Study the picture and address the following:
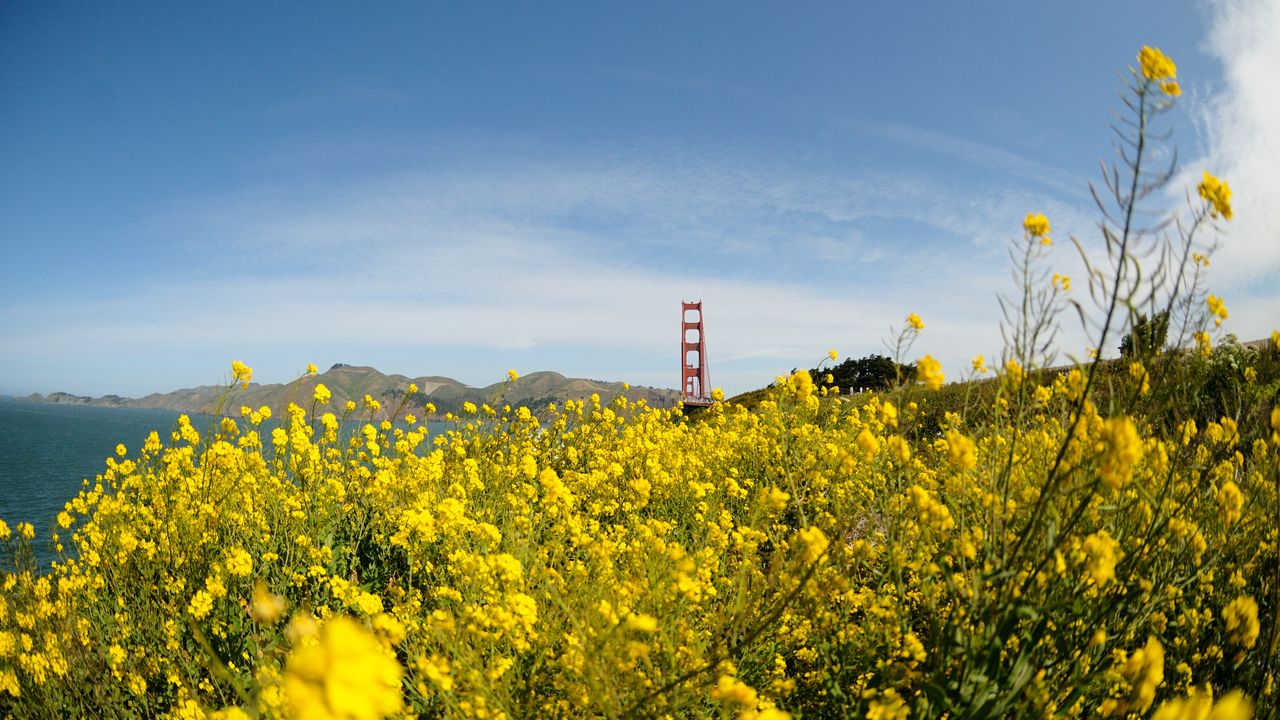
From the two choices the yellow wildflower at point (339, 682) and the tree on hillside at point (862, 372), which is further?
the tree on hillside at point (862, 372)

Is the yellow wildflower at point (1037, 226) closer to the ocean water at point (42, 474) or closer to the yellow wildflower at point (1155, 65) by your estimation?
the yellow wildflower at point (1155, 65)

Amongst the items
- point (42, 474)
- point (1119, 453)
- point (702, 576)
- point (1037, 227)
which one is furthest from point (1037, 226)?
point (42, 474)

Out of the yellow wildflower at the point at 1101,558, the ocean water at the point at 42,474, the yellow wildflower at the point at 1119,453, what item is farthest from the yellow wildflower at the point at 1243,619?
the ocean water at the point at 42,474

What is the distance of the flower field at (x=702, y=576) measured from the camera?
1.24 meters

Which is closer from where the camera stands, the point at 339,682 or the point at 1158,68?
the point at 339,682

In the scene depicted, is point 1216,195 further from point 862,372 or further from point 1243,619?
point 862,372

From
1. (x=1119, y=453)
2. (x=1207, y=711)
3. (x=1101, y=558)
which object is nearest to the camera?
(x=1207, y=711)

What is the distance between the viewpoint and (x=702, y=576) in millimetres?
2346

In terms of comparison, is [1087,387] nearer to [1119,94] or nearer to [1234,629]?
[1119,94]

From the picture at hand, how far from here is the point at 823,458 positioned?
4.70 meters

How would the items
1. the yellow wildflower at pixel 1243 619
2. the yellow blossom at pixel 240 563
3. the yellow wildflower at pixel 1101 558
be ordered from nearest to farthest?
1. the yellow wildflower at pixel 1101 558
2. the yellow wildflower at pixel 1243 619
3. the yellow blossom at pixel 240 563

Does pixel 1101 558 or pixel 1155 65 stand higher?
pixel 1155 65

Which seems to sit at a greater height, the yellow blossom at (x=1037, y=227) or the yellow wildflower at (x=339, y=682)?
the yellow blossom at (x=1037, y=227)

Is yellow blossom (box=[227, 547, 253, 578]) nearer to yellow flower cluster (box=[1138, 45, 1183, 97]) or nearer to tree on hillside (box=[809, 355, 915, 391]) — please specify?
yellow flower cluster (box=[1138, 45, 1183, 97])
